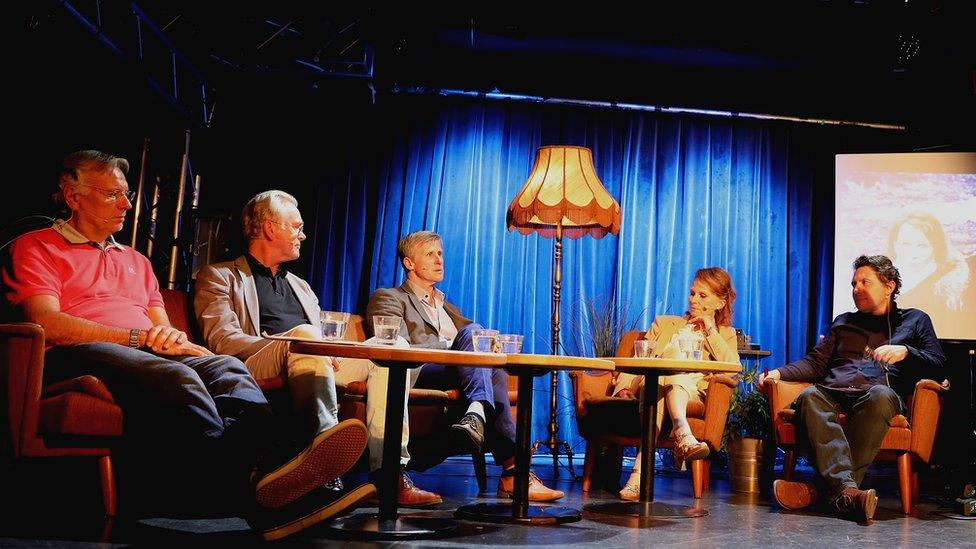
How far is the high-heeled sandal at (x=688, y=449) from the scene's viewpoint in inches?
143

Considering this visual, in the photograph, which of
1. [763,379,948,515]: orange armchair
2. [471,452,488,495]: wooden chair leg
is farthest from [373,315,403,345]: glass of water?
[763,379,948,515]: orange armchair

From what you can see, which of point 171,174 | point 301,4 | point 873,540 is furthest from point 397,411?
point 171,174

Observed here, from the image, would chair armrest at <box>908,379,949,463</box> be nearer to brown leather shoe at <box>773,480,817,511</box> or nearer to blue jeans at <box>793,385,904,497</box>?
blue jeans at <box>793,385,904,497</box>

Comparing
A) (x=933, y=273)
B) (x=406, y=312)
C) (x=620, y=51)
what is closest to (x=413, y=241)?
(x=406, y=312)

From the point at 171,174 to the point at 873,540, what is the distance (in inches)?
195

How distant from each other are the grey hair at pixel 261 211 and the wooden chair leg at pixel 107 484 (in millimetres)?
1155

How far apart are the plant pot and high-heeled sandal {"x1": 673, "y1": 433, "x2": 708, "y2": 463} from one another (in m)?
1.22

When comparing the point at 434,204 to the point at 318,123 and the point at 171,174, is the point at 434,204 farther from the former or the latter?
the point at 171,174

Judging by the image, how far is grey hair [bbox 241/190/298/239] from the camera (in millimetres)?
3637

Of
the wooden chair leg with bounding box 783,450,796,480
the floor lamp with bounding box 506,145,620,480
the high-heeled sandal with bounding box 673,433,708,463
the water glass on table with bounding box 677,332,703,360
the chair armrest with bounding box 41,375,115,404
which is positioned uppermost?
the floor lamp with bounding box 506,145,620,480

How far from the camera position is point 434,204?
21.2 ft

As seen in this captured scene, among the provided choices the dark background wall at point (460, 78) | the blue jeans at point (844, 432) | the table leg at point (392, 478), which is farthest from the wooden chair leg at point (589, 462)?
the dark background wall at point (460, 78)

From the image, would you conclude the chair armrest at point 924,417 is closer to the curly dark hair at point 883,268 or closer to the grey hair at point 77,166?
the curly dark hair at point 883,268

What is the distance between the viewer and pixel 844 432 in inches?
152
